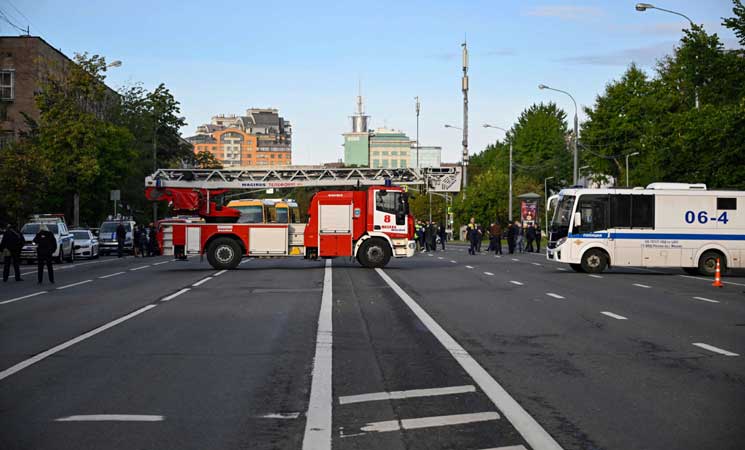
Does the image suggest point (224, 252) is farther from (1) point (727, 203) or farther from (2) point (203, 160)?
(2) point (203, 160)

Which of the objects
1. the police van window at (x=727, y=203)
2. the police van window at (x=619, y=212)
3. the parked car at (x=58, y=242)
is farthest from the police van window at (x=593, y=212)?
the parked car at (x=58, y=242)

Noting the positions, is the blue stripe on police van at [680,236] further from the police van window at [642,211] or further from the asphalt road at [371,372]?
the asphalt road at [371,372]

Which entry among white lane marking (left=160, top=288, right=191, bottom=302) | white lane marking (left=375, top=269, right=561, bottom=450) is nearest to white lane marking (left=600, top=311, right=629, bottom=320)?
white lane marking (left=375, top=269, right=561, bottom=450)

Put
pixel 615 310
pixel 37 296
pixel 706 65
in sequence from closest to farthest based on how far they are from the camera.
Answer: pixel 615 310 → pixel 37 296 → pixel 706 65

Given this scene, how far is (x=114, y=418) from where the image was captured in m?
7.37

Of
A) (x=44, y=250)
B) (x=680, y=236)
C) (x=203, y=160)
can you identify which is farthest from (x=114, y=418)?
(x=203, y=160)

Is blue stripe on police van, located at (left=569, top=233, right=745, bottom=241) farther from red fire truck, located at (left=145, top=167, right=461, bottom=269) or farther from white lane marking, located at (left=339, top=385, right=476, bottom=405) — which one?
white lane marking, located at (left=339, top=385, right=476, bottom=405)

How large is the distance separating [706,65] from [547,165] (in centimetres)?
7517

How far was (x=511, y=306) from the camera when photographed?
17734 millimetres

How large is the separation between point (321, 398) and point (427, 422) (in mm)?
1319

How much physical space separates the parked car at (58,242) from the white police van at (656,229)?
21657 millimetres

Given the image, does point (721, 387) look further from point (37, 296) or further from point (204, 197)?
point (204, 197)

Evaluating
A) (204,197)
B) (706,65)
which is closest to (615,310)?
(204,197)

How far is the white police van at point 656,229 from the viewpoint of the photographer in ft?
99.9
